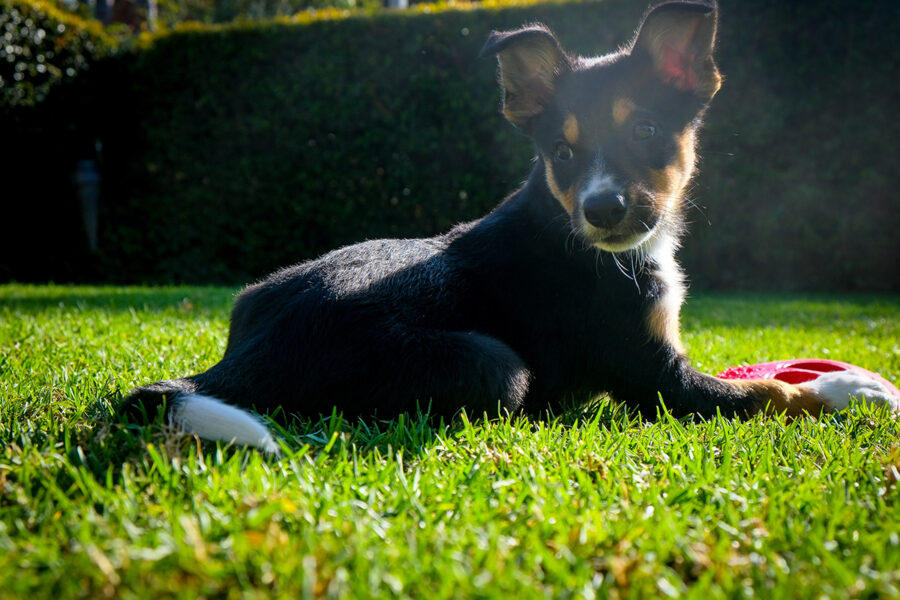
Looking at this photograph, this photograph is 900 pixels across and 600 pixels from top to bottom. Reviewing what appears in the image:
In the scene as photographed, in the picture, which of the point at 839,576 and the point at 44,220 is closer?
the point at 839,576

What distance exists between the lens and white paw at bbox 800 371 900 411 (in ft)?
11.2

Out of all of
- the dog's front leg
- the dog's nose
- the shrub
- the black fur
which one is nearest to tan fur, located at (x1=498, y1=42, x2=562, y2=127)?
the black fur

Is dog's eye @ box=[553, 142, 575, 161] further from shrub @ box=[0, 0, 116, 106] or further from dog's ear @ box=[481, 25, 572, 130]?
shrub @ box=[0, 0, 116, 106]

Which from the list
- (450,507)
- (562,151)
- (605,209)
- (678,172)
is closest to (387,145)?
(562,151)

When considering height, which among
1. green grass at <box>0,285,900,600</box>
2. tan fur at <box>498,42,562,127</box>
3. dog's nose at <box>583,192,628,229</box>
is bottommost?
green grass at <box>0,285,900,600</box>

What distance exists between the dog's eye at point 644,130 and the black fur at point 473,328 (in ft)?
0.32

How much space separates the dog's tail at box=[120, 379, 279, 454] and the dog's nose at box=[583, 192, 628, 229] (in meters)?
1.69

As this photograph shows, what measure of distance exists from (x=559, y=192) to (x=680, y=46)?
98 cm

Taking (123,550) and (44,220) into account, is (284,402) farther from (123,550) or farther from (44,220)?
(44,220)

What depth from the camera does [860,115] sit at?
9328mm

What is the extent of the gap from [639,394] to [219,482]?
6.68 feet

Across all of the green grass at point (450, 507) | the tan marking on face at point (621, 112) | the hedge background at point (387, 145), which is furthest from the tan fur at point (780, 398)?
the hedge background at point (387, 145)

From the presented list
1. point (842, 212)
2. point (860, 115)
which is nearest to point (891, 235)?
point (842, 212)

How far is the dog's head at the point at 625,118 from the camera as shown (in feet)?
10.8
